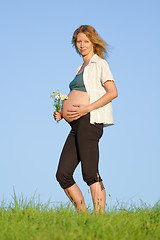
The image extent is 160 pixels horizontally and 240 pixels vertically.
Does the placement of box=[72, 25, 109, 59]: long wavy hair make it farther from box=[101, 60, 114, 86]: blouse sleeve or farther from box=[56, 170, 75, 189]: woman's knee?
box=[56, 170, 75, 189]: woman's knee

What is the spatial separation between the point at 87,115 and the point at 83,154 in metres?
0.49

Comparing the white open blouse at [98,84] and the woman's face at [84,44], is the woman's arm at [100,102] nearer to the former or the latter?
the white open blouse at [98,84]

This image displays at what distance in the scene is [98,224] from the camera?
2896 mm

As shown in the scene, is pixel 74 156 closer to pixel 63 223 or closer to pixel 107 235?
pixel 63 223

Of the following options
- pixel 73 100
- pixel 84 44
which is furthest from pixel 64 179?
pixel 84 44

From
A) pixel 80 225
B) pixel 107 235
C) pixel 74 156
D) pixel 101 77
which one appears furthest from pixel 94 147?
pixel 107 235

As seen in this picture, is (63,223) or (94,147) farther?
(94,147)

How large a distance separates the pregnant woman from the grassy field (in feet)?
1.07

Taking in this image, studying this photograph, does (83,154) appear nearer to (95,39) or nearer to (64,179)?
(64,179)

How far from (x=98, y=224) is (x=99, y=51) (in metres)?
2.41

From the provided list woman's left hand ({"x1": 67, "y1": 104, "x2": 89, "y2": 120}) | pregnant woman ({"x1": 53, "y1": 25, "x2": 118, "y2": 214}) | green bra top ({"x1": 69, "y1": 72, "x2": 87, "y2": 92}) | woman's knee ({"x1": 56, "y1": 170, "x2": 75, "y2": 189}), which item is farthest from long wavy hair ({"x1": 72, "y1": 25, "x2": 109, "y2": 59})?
woman's knee ({"x1": 56, "y1": 170, "x2": 75, "y2": 189})

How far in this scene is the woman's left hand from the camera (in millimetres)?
3881

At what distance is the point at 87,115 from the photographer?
3938 mm

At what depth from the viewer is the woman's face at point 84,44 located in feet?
13.8
